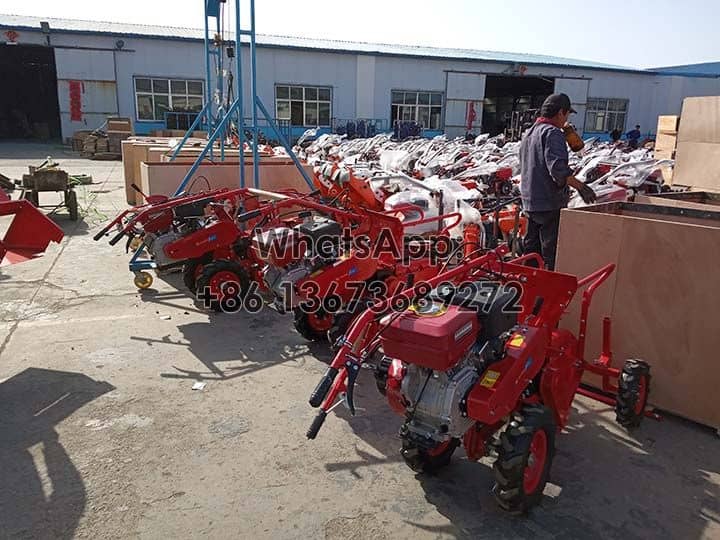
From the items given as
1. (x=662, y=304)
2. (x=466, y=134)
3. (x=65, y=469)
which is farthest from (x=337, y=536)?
(x=466, y=134)

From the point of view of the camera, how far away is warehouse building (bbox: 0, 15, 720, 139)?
26672 mm

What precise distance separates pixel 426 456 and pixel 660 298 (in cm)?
182

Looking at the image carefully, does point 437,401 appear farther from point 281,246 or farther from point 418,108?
point 418,108

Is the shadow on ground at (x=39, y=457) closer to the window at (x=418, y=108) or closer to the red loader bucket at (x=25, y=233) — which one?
the red loader bucket at (x=25, y=233)

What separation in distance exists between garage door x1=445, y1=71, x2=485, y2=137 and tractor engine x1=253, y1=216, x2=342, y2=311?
28.3 meters

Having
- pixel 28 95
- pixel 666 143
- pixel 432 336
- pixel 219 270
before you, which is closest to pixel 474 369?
pixel 432 336

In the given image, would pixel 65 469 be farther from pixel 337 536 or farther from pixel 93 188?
pixel 93 188

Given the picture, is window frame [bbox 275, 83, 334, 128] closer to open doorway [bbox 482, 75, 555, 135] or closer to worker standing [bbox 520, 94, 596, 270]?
open doorway [bbox 482, 75, 555, 135]

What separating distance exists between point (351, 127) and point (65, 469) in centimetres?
2636

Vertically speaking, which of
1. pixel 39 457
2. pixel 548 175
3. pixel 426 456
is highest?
pixel 548 175

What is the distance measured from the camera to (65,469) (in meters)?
3.03

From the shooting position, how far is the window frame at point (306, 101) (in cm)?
2862

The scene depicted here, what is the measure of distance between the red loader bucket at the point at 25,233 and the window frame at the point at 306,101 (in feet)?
82.6

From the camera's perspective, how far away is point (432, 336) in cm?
246
